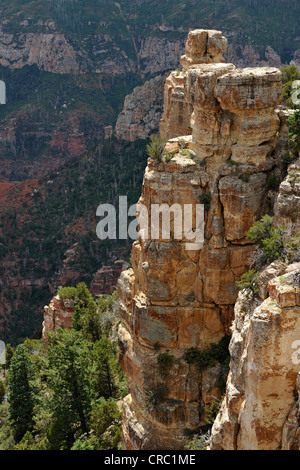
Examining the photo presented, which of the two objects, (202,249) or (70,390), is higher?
(202,249)

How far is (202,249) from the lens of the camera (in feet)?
107

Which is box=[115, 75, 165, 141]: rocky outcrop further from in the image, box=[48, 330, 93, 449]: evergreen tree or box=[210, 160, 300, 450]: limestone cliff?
box=[210, 160, 300, 450]: limestone cliff

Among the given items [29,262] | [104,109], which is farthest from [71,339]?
[104,109]

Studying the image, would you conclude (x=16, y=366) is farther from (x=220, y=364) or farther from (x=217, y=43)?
(x=217, y=43)

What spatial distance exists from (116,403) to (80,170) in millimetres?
64622

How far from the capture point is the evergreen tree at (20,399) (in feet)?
138

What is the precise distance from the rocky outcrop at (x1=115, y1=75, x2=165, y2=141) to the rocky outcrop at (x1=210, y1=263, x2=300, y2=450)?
2785 inches

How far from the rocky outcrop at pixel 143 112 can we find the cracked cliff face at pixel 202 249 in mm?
57877

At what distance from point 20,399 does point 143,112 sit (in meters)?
60.8

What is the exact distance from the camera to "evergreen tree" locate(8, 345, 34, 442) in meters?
42.0

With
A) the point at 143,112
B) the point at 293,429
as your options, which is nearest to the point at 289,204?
the point at 293,429
